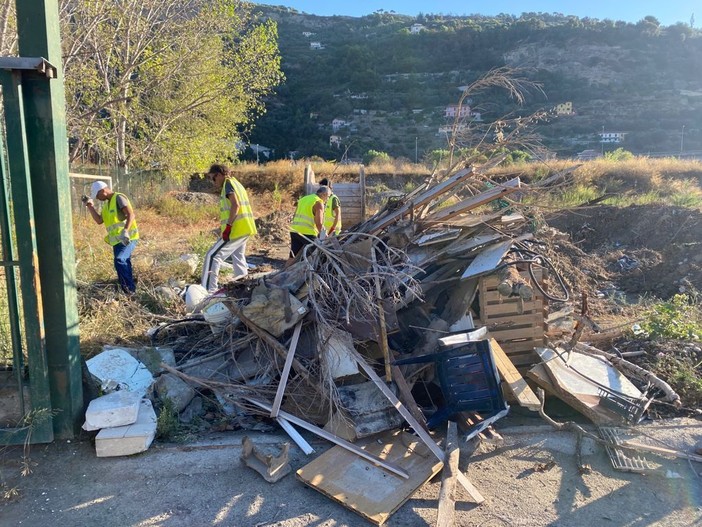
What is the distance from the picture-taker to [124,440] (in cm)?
315

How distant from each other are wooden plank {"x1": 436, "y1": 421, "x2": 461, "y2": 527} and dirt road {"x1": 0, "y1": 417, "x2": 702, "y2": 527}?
0.30 feet

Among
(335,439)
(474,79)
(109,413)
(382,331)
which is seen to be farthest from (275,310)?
(474,79)

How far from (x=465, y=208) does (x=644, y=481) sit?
98.6 inches

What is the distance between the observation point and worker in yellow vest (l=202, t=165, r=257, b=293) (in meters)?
6.14

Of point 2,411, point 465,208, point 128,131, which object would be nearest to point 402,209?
point 465,208

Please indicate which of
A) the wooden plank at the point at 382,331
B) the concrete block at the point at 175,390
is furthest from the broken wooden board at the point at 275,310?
the concrete block at the point at 175,390

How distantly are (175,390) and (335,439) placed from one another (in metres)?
1.24

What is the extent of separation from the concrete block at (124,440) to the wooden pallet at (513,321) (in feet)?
8.58

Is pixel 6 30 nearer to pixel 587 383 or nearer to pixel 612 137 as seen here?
pixel 587 383

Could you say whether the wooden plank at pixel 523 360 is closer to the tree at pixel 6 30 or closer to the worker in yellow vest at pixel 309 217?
the worker in yellow vest at pixel 309 217

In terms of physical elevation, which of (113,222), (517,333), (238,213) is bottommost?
(517,333)

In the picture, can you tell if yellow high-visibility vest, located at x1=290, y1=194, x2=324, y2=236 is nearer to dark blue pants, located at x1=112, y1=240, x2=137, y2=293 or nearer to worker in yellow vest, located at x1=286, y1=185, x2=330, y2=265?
worker in yellow vest, located at x1=286, y1=185, x2=330, y2=265

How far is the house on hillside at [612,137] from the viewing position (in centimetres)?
3748

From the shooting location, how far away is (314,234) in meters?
7.07
